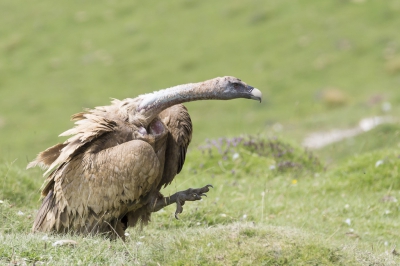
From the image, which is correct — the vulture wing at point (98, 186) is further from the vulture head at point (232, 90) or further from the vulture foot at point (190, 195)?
the vulture head at point (232, 90)

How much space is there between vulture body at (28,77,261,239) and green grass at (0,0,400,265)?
0.31m

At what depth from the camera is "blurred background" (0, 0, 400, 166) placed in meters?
21.1

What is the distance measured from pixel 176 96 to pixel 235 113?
15.3 meters

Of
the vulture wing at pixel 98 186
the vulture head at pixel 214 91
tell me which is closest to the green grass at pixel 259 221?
the vulture wing at pixel 98 186

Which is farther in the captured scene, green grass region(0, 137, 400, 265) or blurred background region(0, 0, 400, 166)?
blurred background region(0, 0, 400, 166)

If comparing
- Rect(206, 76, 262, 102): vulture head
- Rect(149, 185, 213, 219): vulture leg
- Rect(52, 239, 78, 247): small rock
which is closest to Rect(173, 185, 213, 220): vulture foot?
Rect(149, 185, 213, 219): vulture leg

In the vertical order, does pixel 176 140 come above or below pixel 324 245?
above

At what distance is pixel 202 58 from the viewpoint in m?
24.5

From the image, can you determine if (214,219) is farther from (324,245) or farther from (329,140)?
(329,140)

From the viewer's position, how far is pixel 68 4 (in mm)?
29438

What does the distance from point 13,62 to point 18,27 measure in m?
2.76

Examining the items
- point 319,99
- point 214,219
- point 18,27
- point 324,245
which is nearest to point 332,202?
point 214,219

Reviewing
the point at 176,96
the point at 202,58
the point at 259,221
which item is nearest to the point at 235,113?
the point at 202,58

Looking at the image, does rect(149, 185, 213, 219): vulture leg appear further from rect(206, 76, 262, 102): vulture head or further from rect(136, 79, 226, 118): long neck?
rect(206, 76, 262, 102): vulture head
